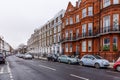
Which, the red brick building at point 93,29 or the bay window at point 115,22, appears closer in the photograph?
the bay window at point 115,22

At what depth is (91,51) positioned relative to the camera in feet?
135

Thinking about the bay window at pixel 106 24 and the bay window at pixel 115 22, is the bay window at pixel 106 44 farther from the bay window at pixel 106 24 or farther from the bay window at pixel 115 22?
the bay window at pixel 115 22

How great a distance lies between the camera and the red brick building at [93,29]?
3428 cm

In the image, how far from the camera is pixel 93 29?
41156mm

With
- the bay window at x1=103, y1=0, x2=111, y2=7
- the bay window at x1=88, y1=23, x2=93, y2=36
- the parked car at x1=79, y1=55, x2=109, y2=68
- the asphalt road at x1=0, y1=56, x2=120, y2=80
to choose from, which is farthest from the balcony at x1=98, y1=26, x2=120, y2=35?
the asphalt road at x1=0, y1=56, x2=120, y2=80

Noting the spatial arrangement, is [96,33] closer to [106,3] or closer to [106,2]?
[106,3]

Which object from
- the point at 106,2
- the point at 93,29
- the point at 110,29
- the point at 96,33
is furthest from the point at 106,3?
the point at 93,29

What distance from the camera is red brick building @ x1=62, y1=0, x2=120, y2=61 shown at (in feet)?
112

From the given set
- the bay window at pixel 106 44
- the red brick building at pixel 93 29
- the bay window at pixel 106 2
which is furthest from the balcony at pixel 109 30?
the bay window at pixel 106 2

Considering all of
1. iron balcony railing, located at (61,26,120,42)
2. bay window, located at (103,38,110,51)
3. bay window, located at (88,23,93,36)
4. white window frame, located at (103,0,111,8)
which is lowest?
bay window, located at (103,38,110,51)

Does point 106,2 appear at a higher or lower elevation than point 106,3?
higher

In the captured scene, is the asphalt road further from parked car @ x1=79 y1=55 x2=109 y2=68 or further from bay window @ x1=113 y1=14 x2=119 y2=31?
bay window @ x1=113 y1=14 x2=119 y2=31

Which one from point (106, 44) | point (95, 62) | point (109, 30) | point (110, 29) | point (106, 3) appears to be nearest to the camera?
point (95, 62)

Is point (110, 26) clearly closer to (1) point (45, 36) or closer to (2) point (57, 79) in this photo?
(2) point (57, 79)
